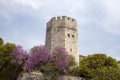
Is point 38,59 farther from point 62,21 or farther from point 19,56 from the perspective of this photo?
point 62,21

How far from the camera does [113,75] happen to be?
22297 millimetres

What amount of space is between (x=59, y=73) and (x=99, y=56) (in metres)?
4.65

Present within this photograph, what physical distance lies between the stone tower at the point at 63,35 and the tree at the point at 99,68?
4.46 meters

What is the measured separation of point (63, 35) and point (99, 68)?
A: 23.4 feet

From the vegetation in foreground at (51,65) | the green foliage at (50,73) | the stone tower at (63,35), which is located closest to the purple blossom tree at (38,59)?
the vegetation in foreground at (51,65)

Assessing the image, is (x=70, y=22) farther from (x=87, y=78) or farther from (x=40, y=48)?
(x=87, y=78)

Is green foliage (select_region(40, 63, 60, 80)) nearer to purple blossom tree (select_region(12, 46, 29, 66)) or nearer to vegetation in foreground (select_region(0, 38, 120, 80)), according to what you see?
vegetation in foreground (select_region(0, 38, 120, 80))

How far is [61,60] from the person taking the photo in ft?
76.2

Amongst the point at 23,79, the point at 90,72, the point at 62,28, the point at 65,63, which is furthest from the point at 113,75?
the point at 62,28

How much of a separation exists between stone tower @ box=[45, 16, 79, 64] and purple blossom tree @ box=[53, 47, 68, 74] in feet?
15.4

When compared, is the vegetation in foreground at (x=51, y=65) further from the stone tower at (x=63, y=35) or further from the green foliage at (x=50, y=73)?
the stone tower at (x=63, y=35)

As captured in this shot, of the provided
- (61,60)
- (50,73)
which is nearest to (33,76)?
(50,73)

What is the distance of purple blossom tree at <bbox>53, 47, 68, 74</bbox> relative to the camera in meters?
22.6

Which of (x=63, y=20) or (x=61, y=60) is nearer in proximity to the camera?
(x=61, y=60)
